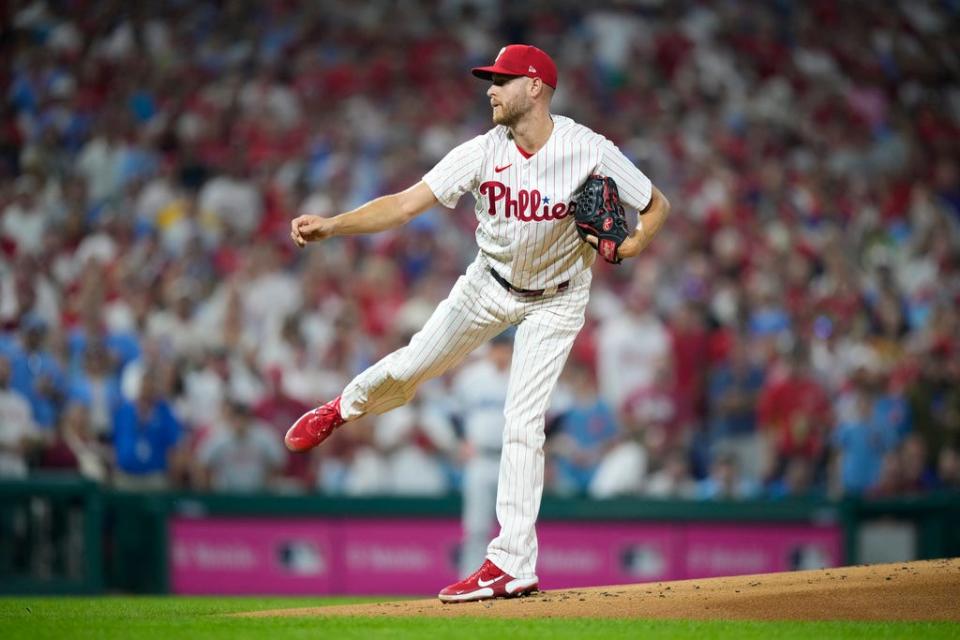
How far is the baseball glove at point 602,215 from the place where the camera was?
559cm

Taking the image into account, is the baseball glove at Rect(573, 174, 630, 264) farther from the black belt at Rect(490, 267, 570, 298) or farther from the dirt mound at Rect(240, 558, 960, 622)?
the dirt mound at Rect(240, 558, 960, 622)

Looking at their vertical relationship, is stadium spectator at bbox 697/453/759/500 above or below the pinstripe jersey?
below

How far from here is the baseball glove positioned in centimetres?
559

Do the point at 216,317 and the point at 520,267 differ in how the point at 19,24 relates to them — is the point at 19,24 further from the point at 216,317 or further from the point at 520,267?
the point at 520,267

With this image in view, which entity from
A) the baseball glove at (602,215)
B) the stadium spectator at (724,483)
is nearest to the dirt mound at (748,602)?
the baseball glove at (602,215)

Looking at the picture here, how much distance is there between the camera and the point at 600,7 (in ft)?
52.5

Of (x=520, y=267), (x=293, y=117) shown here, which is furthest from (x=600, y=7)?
(x=520, y=267)

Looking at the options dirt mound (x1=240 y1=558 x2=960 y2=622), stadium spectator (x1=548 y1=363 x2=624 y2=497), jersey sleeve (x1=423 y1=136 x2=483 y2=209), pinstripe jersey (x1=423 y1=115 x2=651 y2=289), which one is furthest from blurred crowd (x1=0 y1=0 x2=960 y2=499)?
jersey sleeve (x1=423 y1=136 x2=483 y2=209)

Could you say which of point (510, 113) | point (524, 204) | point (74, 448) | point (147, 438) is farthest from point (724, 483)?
point (510, 113)

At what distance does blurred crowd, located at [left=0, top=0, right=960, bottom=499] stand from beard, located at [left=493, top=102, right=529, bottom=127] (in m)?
4.40

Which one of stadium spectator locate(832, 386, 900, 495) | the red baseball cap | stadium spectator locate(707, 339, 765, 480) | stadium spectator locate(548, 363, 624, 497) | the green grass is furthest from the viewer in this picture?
stadium spectator locate(707, 339, 765, 480)

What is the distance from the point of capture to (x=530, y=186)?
577cm

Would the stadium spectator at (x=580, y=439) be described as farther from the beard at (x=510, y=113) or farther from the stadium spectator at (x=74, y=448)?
the beard at (x=510, y=113)

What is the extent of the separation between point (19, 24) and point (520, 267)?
33.5 ft
